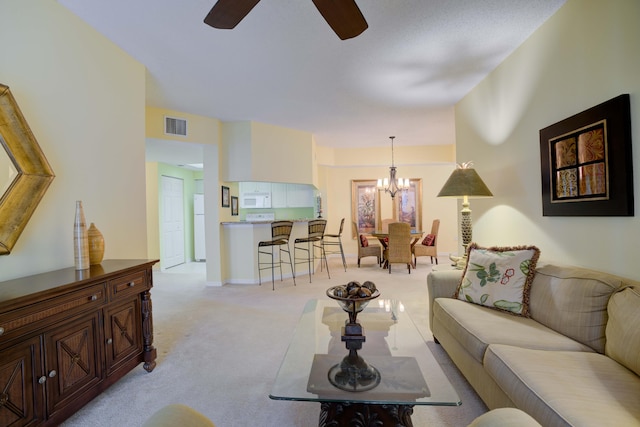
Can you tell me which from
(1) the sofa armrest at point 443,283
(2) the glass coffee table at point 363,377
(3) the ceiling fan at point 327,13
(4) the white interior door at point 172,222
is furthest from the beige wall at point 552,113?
(4) the white interior door at point 172,222

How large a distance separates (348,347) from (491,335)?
0.81 metres

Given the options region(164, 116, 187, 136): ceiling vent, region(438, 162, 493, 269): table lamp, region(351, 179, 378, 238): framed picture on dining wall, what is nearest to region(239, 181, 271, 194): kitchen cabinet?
region(164, 116, 187, 136): ceiling vent

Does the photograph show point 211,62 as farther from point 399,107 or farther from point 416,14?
point 399,107

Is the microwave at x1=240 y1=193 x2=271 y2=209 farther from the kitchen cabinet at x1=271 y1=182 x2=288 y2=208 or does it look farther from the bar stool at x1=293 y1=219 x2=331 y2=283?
the bar stool at x1=293 y1=219 x2=331 y2=283

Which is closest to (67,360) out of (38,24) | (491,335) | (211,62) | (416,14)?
(38,24)

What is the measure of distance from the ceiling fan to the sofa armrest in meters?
1.94

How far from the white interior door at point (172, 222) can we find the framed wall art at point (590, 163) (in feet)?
21.4

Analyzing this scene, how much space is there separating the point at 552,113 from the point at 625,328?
1.62 meters

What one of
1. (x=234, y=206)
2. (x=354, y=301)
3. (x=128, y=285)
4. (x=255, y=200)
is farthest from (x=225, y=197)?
(x=354, y=301)

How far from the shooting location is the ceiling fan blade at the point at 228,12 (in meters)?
1.56

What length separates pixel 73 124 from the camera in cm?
218

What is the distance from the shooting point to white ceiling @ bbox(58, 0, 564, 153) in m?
2.21

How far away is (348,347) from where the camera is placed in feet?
5.28

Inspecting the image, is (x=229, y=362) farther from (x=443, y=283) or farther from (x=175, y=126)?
(x=175, y=126)
